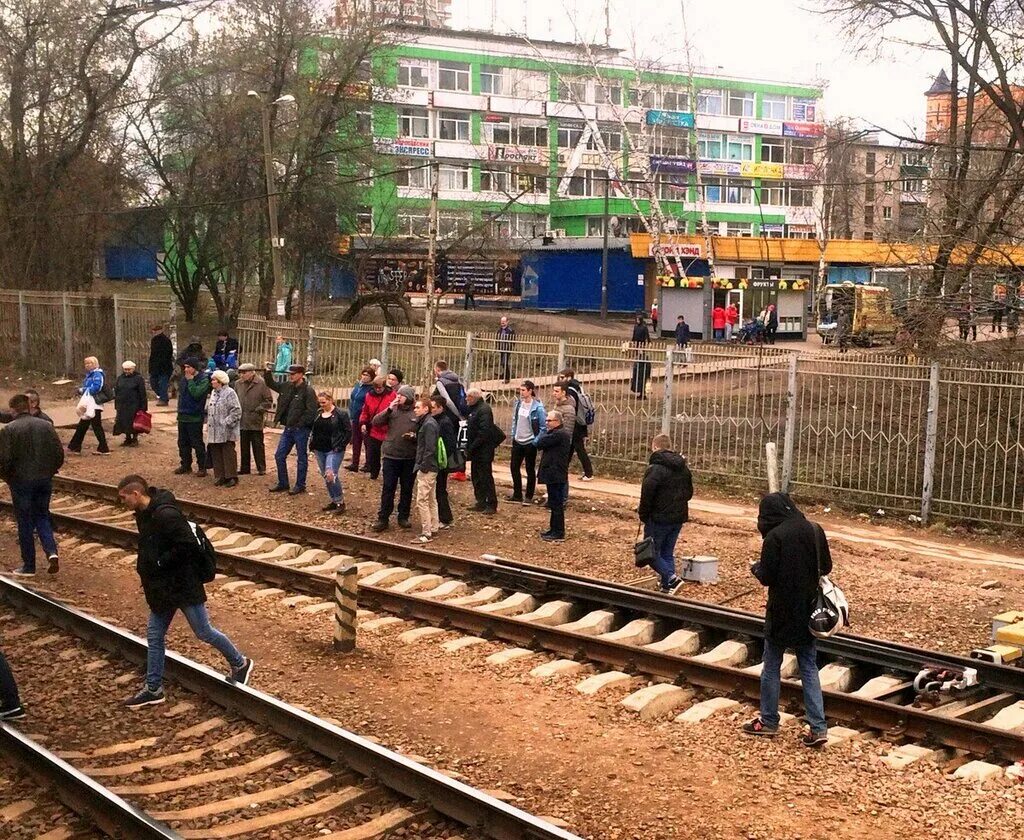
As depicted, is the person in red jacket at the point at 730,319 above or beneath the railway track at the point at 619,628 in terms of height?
above

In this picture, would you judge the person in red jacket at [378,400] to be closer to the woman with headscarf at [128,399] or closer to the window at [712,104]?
the woman with headscarf at [128,399]

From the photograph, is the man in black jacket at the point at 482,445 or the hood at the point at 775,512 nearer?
the hood at the point at 775,512

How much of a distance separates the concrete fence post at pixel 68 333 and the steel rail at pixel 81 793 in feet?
81.6

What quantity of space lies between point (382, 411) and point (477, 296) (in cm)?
4515

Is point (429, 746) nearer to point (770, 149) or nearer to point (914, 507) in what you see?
point (914, 507)

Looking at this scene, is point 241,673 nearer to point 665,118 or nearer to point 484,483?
point 484,483

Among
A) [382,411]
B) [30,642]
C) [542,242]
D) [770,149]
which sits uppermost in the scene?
[770,149]

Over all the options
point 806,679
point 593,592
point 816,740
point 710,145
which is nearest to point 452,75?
point 710,145

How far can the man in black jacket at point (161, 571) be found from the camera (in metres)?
8.13

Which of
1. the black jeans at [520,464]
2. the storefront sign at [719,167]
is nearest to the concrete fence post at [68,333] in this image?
the black jeans at [520,464]

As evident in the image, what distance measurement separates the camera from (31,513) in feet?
40.3

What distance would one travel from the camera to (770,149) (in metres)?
78.6

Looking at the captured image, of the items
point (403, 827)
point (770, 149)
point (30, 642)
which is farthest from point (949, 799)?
point (770, 149)

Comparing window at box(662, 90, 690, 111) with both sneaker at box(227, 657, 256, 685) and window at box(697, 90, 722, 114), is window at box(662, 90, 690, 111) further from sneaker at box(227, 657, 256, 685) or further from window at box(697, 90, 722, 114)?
sneaker at box(227, 657, 256, 685)
